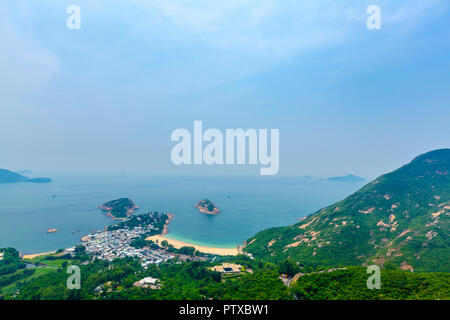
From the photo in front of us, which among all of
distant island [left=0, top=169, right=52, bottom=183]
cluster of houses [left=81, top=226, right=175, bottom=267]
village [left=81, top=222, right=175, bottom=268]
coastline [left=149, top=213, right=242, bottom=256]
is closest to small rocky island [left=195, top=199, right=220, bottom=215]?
coastline [left=149, top=213, right=242, bottom=256]

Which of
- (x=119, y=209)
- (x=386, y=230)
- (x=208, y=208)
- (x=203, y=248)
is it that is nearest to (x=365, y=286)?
(x=386, y=230)

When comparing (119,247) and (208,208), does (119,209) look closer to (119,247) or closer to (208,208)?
→ (208,208)

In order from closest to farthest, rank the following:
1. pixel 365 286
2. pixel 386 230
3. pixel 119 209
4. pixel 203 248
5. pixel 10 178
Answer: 1. pixel 365 286
2. pixel 386 230
3. pixel 203 248
4. pixel 119 209
5. pixel 10 178

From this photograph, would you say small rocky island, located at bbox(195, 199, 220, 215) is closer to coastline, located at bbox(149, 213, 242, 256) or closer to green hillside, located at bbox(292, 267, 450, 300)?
coastline, located at bbox(149, 213, 242, 256)

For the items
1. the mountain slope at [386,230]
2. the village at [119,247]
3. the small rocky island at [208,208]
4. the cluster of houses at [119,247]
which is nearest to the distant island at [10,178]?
the small rocky island at [208,208]
